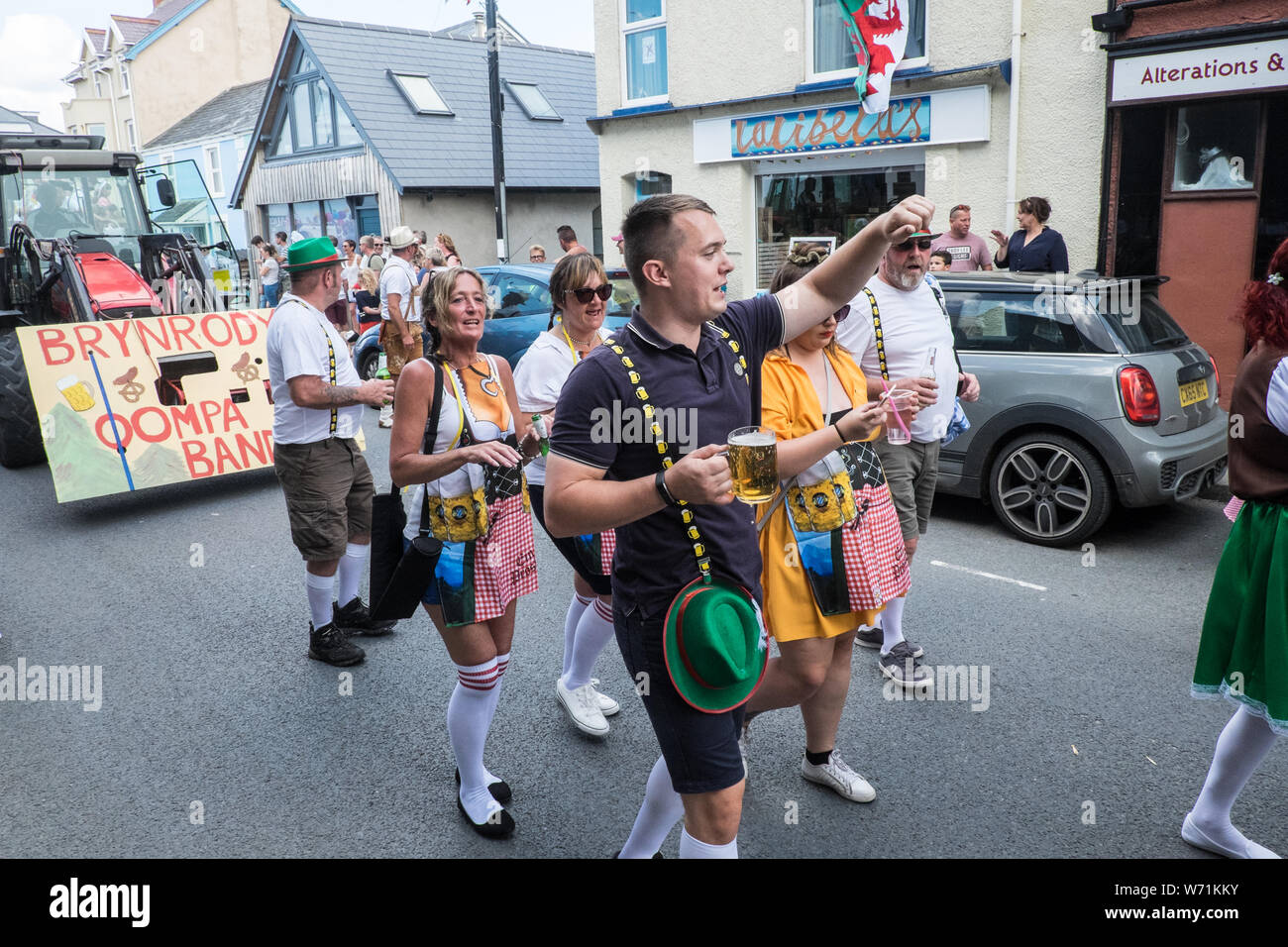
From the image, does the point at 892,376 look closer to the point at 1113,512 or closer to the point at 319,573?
the point at 319,573

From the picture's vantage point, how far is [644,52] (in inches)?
588

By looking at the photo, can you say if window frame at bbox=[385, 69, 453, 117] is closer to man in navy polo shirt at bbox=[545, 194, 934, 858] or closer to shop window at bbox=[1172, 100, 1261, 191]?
shop window at bbox=[1172, 100, 1261, 191]

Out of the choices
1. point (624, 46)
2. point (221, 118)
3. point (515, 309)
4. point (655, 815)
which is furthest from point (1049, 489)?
point (221, 118)

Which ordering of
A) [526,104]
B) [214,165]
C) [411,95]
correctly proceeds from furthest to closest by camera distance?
[214,165], [526,104], [411,95]

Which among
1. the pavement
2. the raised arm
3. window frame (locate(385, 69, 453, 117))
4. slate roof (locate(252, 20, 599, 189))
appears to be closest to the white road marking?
the pavement

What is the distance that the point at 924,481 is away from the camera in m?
4.79

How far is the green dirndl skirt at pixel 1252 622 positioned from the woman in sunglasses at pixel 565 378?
2152 mm

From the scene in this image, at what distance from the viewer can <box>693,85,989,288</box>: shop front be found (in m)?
11.7

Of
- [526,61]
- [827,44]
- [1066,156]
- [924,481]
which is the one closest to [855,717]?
[924,481]

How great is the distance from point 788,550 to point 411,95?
2454cm

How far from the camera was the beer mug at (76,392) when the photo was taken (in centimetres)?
767

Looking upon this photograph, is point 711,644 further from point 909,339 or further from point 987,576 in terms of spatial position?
point 987,576

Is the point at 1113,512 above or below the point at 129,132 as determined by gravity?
below
